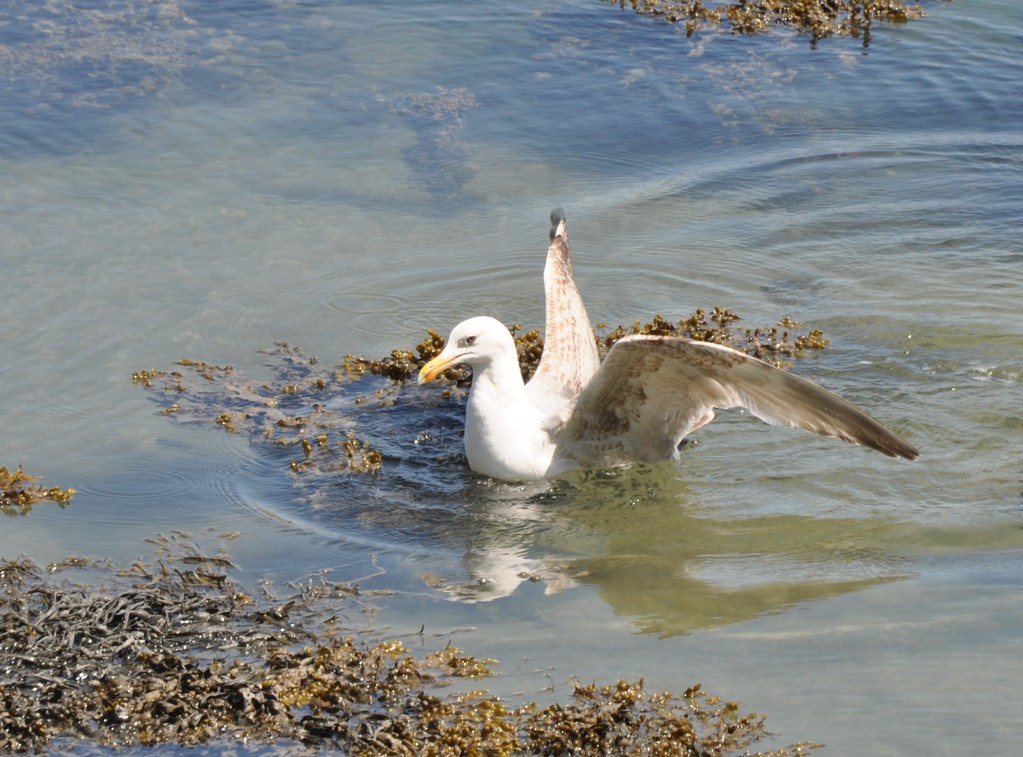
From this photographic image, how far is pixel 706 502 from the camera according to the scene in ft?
21.0

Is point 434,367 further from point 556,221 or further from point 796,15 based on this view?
point 796,15

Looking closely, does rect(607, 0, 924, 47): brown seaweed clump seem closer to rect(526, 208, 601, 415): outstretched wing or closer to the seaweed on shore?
the seaweed on shore

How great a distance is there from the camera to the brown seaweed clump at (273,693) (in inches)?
173

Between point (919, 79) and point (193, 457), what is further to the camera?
point (919, 79)

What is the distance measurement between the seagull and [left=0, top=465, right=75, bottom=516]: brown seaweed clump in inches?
67.4

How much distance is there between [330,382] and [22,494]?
6.27 feet

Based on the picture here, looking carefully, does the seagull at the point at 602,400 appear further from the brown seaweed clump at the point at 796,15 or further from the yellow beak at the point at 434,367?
the brown seaweed clump at the point at 796,15

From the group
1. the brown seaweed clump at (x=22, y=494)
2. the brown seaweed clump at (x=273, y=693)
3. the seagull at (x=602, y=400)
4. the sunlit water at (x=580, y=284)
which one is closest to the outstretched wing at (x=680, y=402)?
the seagull at (x=602, y=400)

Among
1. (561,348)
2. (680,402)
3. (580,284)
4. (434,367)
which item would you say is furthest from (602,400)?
(580,284)

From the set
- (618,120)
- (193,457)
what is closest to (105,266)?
(193,457)

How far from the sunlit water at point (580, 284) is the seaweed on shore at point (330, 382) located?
0.48ft

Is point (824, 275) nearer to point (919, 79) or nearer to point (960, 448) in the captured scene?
point (960, 448)

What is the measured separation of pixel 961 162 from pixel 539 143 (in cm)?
312

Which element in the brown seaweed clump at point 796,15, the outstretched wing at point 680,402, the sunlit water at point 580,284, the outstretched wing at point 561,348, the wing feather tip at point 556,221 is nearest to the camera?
the sunlit water at point 580,284
